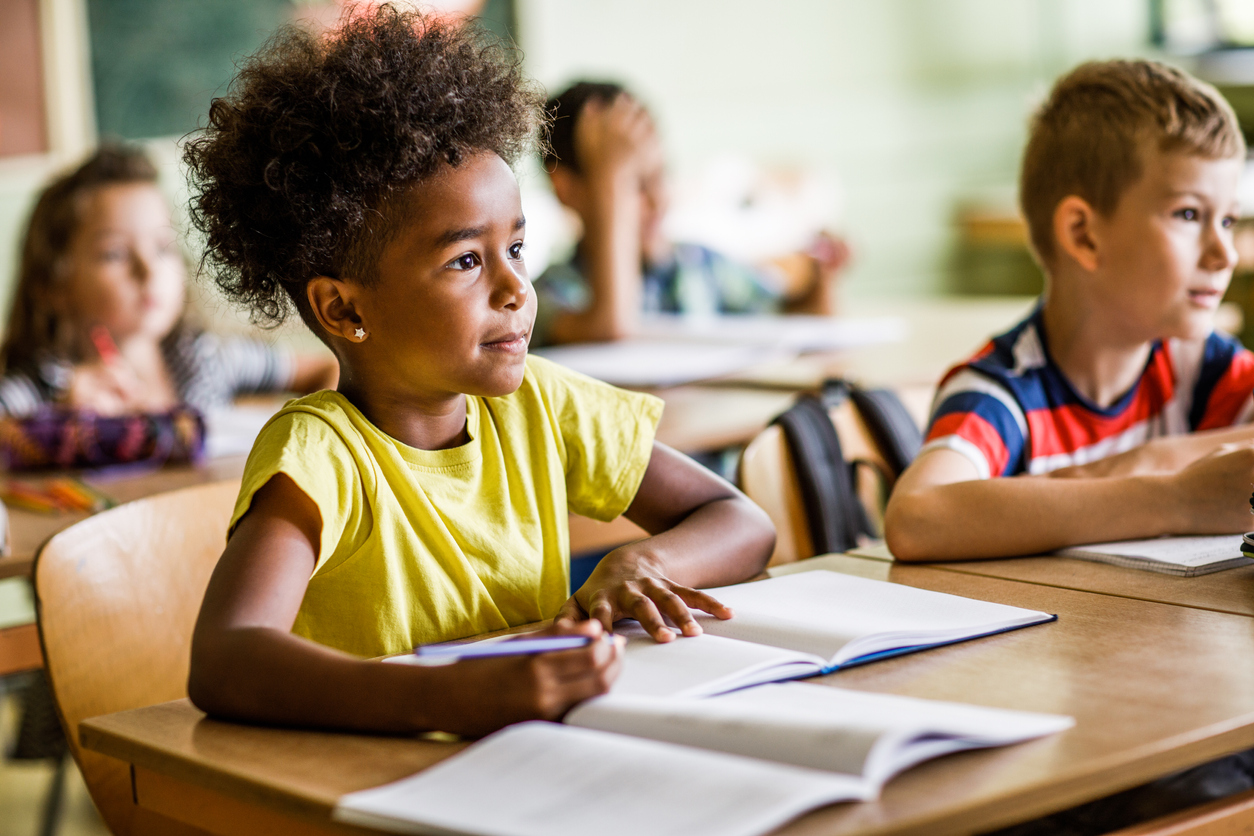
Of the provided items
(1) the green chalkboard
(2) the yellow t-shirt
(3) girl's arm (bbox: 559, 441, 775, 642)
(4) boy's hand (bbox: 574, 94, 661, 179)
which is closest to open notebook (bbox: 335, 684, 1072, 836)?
(3) girl's arm (bbox: 559, 441, 775, 642)

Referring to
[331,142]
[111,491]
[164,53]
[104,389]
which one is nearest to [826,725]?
[331,142]

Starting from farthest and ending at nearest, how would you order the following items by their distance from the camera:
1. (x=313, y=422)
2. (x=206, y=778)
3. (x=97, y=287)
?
(x=97, y=287), (x=313, y=422), (x=206, y=778)

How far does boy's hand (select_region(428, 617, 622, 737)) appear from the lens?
29.2 inches

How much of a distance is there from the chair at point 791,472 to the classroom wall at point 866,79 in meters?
2.54

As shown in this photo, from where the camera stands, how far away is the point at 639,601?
0.96 m

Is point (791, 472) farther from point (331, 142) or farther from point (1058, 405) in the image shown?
point (331, 142)

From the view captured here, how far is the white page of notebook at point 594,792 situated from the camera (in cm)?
58

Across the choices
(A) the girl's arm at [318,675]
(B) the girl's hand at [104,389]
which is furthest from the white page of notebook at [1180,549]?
(B) the girl's hand at [104,389]

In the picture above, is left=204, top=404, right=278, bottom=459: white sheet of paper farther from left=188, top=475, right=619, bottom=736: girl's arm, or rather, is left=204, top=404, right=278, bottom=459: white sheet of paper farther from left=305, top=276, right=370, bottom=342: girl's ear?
left=188, top=475, right=619, bottom=736: girl's arm

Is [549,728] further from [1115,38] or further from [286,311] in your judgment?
[1115,38]

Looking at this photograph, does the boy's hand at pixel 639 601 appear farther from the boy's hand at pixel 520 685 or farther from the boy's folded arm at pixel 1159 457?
the boy's folded arm at pixel 1159 457

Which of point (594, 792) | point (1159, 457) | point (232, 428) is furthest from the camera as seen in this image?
point (232, 428)

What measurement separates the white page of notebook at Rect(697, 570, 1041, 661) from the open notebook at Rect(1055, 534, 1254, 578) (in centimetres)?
19

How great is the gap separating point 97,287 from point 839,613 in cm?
169
